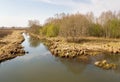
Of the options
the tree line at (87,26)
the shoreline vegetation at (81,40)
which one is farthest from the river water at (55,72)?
the tree line at (87,26)

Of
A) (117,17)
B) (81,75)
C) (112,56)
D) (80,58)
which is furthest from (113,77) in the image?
(117,17)

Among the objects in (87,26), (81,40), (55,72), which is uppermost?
(87,26)

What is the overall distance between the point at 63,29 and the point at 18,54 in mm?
28146

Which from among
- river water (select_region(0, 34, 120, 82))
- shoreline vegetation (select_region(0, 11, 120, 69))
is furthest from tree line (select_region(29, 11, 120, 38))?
river water (select_region(0, 34, 120, 82))

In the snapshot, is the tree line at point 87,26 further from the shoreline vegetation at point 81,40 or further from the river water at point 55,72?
the river water at point 55,72

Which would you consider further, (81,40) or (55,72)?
(81,40)

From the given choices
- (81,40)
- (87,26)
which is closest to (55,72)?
(81,40)

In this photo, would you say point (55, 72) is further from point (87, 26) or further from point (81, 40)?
point (87, 26)

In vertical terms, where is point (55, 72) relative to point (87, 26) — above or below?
below

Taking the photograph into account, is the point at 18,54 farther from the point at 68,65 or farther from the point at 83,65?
the point at 83,65

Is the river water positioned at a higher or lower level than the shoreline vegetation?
lower

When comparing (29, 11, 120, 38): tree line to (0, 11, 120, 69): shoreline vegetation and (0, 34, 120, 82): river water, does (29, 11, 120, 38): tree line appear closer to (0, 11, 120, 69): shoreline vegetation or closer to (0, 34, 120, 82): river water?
(0, 11, 120, 69): shoreline vegetation

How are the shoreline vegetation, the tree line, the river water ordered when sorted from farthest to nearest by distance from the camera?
the tree line, the shoreline vegetation, the river water

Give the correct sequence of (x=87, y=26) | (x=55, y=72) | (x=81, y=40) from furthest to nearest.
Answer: (x=87, y=26), (x=81, y=40), (x=55, y=72)
